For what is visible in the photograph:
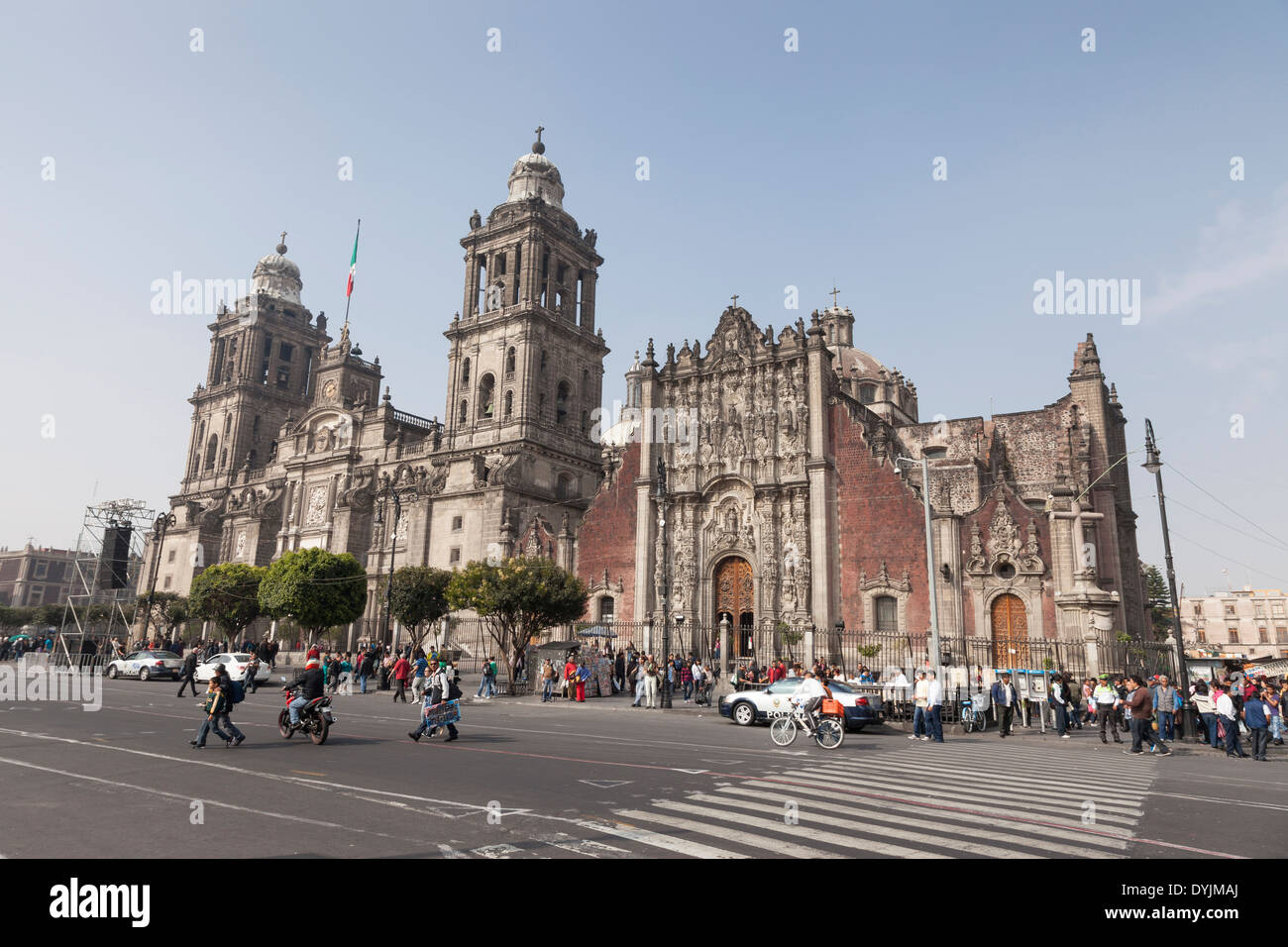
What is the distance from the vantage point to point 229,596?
2127 inches

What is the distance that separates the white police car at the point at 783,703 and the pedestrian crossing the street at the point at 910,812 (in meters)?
6.97

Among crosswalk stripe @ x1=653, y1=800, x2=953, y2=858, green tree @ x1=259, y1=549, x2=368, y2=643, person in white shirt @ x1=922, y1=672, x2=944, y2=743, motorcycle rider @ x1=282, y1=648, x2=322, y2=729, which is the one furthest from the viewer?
green tree @ x1=259, y1=549, x2=368, y2=643

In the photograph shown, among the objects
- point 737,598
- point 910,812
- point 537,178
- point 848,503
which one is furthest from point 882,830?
point 537,178

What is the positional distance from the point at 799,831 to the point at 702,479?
112 feet

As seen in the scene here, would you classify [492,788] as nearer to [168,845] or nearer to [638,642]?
[168,845]

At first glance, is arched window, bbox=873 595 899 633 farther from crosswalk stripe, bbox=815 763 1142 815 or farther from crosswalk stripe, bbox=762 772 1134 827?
crosswalk stripe, bbox=762 772 1134 827

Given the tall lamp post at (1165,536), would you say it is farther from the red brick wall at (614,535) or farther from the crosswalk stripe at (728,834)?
the red brick wall at (614,535)

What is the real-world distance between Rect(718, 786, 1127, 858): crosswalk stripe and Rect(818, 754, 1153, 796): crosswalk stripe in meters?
4.04

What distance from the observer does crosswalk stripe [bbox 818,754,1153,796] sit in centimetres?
1214

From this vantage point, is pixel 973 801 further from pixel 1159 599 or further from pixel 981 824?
pixel 1159 599

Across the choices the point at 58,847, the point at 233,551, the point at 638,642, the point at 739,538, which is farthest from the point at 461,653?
the point at 58,847

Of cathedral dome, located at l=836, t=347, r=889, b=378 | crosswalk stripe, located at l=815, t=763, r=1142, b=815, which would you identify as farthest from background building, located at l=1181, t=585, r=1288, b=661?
crosswalk stripe, located at l=815, t=763, r=1142, b=815

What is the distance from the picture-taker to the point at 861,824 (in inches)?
325
